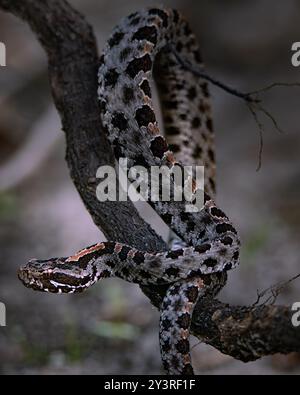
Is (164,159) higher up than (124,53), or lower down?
lower down

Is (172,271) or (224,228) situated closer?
(172,271)

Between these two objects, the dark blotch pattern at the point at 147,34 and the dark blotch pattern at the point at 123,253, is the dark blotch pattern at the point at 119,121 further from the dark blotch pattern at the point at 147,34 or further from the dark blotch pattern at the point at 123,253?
the dark blotch pattern at the point at 123,253

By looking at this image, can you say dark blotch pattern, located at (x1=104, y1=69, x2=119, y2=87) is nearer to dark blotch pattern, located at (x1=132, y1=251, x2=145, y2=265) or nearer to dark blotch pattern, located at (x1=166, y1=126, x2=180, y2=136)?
dark blotch pattern, located at (x1=166, y1=126, x2=180, y2=136)

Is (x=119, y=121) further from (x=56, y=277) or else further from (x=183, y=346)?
(x=183, y=346)

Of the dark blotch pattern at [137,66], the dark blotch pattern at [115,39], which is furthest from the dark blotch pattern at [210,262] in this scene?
the dark blotch pattern at [115,39]

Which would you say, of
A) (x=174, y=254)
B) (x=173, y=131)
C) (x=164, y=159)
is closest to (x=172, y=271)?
(x=174, y=254)
